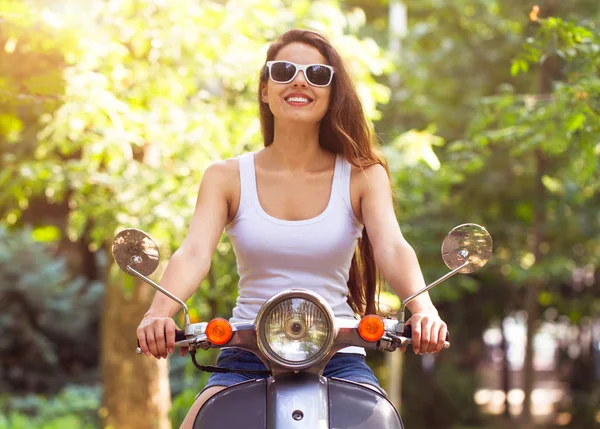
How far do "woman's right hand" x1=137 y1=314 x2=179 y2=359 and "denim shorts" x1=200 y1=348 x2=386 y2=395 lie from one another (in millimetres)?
237

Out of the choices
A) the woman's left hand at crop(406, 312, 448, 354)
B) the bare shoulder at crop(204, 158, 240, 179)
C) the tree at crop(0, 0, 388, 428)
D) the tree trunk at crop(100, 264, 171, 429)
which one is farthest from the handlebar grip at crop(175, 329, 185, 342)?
the tree trunk at crop(100, 264, 171, 429)

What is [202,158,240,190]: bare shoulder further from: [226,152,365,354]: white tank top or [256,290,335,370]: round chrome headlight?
[256,290,335,370]: round chrome headlight

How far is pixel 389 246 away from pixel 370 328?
52cm

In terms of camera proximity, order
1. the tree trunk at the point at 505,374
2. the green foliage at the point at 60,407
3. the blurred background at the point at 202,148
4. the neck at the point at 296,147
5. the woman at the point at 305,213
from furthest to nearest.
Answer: the tree trunk at the point at 505,374
the green foliage at the point at 60,407
the blurred background at the point at 202,148
the neck at the point at 296,147
the woman at the point at 305,213

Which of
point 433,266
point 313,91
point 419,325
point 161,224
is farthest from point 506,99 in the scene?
point 433,266

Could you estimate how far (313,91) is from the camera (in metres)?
2.96

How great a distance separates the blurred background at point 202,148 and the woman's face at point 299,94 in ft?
2.44

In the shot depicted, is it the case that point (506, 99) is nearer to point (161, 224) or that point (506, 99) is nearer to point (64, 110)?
point (161, 224)

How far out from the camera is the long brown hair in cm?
304

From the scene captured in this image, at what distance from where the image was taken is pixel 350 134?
10.2 ft

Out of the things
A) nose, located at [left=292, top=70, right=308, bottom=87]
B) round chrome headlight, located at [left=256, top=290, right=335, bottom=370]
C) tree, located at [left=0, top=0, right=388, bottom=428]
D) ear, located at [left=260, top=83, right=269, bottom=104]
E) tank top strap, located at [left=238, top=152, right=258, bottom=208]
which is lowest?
round chrome headlight, located at [left=256, top=290, right=335, bottom=370]

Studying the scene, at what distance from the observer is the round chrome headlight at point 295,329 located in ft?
7.32

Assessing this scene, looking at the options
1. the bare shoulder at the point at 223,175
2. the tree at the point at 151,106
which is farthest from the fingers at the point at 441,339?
the tree at the point at 151,106

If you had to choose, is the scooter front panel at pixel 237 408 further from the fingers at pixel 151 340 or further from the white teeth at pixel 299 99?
the white teeth at pixel 299 99
